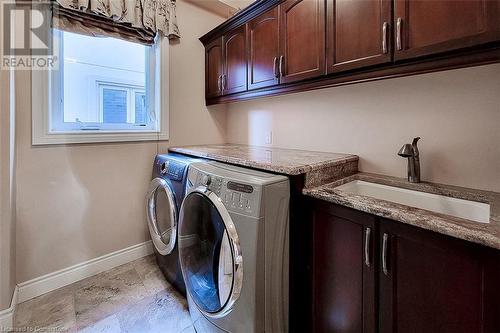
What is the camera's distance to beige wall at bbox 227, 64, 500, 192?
3.87 feet

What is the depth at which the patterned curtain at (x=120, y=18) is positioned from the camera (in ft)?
5.45

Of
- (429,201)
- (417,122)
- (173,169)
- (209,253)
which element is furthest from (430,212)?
(173,169)

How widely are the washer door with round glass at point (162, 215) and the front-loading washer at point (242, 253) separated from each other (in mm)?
321

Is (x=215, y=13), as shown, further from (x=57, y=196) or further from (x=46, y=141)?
(x=57, y=196)

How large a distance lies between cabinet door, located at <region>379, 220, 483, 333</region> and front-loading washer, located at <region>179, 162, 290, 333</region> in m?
0.45

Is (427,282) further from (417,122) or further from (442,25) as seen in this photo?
(442,25)

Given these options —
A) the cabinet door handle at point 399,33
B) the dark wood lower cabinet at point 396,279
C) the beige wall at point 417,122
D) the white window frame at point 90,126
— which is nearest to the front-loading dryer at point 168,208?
the white window frame at point 90,126

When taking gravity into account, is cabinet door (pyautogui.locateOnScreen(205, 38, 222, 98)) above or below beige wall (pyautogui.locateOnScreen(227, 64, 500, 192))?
above

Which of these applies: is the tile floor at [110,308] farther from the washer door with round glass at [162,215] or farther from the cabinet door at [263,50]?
the cabinet door at [263,50]

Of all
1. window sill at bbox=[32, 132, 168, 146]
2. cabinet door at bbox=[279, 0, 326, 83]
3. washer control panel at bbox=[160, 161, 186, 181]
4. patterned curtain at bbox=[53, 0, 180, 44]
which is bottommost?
washer control panel at bbox=[160, 161, 186, 181]

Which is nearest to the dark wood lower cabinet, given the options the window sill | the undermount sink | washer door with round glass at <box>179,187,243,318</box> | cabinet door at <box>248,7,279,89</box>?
the undermount sink

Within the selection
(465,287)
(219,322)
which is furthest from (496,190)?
(219,322)

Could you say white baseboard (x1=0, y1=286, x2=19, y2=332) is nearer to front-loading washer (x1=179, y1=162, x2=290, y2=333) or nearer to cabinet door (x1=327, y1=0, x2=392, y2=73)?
front-loading washer (x1=179, y1=162, x2=290, y2=333)

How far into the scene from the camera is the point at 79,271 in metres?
1.88
